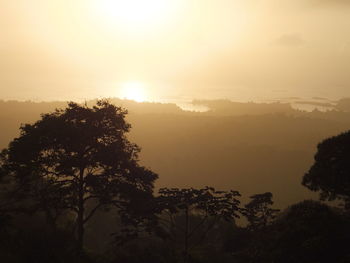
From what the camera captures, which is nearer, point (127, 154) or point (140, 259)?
point (140, 259)

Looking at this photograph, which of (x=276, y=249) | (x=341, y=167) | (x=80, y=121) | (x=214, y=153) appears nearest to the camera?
(x=276, y=249)

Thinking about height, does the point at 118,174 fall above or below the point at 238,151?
above

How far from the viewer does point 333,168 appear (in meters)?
26.9

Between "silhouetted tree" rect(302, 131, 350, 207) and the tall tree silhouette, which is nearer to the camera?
the tall tree silhouette

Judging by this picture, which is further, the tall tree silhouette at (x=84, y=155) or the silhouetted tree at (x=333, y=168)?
the silhouetted tree at (x=333, y=168)

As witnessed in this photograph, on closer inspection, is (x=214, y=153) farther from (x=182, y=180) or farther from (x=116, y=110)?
(x=116, y=110)

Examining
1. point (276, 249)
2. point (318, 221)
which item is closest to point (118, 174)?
point (276, 249)

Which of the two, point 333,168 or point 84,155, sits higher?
point 84,155

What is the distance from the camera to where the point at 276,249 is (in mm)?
21734

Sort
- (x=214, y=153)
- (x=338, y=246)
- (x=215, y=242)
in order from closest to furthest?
(x=338, y=246)
(x=215, y=242)
(x=214, y=153)

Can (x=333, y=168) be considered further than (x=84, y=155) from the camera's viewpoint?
Yes

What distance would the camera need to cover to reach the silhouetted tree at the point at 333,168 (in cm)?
2655

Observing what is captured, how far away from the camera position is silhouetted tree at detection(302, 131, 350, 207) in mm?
26547

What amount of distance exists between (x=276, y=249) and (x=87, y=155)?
12665mm
